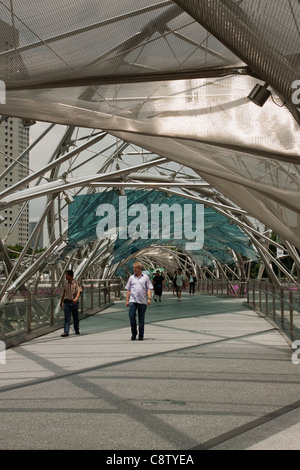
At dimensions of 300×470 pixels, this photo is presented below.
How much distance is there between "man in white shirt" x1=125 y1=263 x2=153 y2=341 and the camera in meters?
13.1

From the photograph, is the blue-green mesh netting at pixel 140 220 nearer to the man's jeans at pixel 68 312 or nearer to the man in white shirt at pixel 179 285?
the man in white shirt at pixel 179 285

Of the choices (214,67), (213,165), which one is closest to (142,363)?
(213,165)

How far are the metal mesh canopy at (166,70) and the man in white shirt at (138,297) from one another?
236 inches

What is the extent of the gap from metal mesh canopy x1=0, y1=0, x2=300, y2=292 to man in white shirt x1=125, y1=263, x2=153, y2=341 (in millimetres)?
5986

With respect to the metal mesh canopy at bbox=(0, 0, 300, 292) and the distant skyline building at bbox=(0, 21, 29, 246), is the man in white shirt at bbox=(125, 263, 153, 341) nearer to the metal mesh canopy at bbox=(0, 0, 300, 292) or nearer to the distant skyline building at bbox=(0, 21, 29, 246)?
the distant skyline building at bbox=(0, 21, 29, 246)

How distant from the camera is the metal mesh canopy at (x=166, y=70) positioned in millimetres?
4660

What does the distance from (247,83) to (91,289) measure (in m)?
17.1

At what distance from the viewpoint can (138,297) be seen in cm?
1317

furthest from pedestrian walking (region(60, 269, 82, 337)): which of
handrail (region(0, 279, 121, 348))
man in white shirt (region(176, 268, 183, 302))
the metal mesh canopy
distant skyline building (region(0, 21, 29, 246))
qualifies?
man in white shirt (region(176, 268, 183, 302))

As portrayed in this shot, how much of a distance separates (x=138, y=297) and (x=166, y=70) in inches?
316

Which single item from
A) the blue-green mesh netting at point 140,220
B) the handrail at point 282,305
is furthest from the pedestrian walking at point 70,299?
the blue-green mesh netting at point 140,220

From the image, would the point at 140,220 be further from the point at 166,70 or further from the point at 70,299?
the point at 166,70

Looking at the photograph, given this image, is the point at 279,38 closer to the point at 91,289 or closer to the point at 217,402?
the point at 217,402

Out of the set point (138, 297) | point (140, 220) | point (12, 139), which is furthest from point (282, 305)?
point (12, 139)
